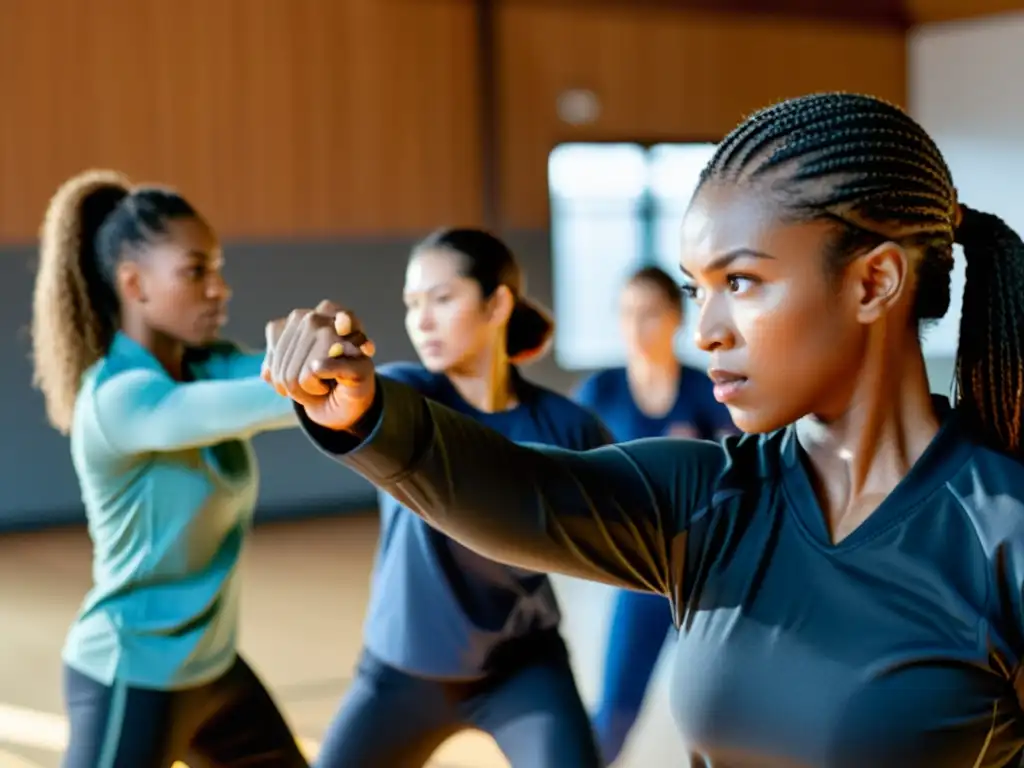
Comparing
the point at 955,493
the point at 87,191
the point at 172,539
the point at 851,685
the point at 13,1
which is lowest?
the point at 172,539

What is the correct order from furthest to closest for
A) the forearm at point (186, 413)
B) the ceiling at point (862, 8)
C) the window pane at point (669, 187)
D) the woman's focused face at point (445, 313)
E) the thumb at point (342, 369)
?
the ceiling at point (862, 8), the window pane at point (669, 187), the woman's focused face at point (445, 313), the forearm at point (186, 413), the thumb at point (342, 369)

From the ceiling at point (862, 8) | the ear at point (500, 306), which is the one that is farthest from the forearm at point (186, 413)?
the ceiling at point (862, 8)

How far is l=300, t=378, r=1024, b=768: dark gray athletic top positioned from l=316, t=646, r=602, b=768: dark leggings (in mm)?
1115

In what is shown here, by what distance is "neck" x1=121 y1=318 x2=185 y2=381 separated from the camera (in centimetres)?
246

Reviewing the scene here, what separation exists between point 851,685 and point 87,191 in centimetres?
194

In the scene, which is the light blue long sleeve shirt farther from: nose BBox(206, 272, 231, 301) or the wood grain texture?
the wood grain texture

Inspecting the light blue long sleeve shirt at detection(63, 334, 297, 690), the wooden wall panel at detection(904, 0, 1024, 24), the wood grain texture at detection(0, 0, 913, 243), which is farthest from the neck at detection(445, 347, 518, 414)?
the wooden wall panel at detection(904, 0, 1024, 24)

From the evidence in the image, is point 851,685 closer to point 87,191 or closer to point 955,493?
point 955,493

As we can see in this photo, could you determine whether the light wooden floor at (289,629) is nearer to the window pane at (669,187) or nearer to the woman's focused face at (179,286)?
the woman's focused face at (179,286)

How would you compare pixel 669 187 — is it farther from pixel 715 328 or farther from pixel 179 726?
pixel 715 328

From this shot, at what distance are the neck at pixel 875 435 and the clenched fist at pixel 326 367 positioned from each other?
1.38ft

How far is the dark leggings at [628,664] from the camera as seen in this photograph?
134 inches

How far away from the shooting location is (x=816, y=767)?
112cm

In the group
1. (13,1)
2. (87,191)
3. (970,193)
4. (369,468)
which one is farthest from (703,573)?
(970,193)
